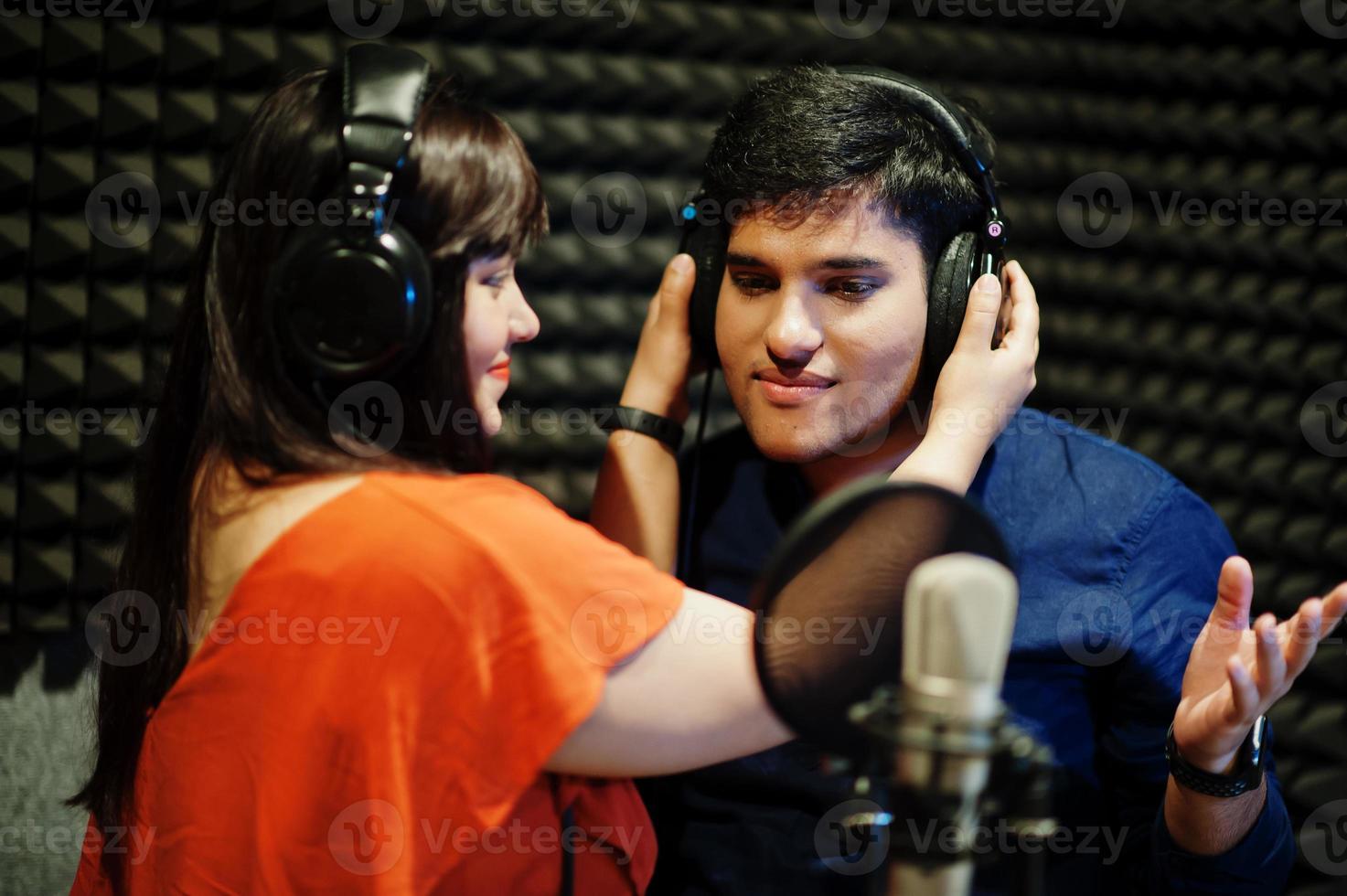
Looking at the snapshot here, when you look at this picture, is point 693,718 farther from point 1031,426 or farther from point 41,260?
point 41,260

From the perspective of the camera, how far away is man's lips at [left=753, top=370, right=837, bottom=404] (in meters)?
1.26

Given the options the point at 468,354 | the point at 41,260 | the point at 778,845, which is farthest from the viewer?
the point at 41,260

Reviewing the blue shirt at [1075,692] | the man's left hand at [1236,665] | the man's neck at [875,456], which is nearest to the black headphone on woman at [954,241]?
the man's neck at [875,456]

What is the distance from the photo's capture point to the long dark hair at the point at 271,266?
914 mm

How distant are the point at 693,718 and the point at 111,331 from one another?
47.4 inches

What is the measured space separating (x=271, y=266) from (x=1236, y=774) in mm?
981

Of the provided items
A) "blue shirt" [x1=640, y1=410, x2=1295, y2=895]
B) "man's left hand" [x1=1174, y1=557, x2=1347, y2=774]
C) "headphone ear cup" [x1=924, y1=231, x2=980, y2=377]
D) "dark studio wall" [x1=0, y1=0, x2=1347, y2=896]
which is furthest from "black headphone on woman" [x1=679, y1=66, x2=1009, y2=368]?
"dark studio wall" [x1=0, y1=0, x2=1347, y2=896]

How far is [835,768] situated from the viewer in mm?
606

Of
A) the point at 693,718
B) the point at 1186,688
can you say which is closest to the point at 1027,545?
the point at 1186,688

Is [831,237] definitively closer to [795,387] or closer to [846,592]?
[795,387]

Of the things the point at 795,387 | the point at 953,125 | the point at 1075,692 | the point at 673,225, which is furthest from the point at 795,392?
the point at 673,225

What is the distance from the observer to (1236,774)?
100 cm

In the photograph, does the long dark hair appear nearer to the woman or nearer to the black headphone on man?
the woman

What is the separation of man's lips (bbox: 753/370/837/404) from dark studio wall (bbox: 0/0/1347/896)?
27.4 inches
